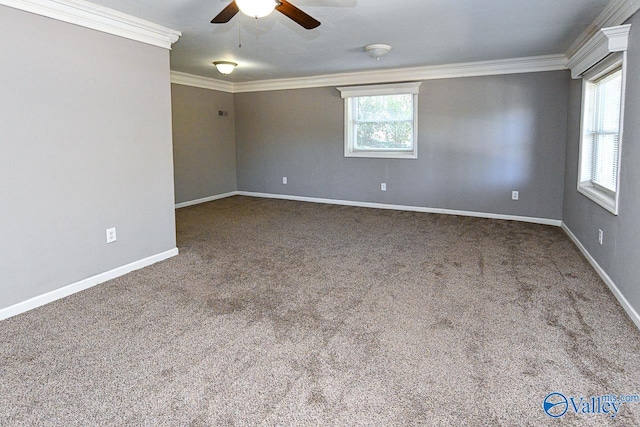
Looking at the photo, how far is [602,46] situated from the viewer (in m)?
3.29

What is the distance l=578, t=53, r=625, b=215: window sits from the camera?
3443mm

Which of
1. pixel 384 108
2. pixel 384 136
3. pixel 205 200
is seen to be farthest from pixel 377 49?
pixel 205 200

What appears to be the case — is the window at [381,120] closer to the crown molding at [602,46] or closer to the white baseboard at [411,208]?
the white baseboard at [411,208]

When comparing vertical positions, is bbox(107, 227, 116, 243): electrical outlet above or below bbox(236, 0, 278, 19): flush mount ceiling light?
below

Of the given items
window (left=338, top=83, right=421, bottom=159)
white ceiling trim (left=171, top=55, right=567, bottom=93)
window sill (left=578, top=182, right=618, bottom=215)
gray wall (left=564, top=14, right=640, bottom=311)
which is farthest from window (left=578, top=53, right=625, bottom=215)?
window (left=338, top=83, right=421, bottom=159)

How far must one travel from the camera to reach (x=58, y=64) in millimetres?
2996

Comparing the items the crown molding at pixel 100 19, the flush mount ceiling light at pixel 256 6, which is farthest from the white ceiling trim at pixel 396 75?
the flush mount ceiling light at pixel 256 6

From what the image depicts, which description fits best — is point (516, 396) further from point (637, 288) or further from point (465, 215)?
point (465, 215)

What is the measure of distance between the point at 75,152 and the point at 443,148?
4.76 meters

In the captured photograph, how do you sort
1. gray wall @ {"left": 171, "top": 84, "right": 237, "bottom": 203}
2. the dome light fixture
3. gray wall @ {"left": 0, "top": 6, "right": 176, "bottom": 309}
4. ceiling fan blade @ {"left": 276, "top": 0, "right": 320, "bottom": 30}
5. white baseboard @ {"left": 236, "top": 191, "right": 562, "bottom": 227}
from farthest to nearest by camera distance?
gray wall @ {"left": 171, "top": 84, "right": 237, "bottom": 203} < white baseboard @ {"left": 236, "top": 191, "right": 562, "bottom": 227} < the dome light fixture < gray wall @ {"left": 0, "top": 6, "right": 176, "bottom": 309} < ceiling fan blade @ {"left": 276, "top": 0, "right": 320, "bottom": 30}

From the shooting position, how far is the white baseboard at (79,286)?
282 centimetres

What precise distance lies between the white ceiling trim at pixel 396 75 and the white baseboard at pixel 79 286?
3624 mm

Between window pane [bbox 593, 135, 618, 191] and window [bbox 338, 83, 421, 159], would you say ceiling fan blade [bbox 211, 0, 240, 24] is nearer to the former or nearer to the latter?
window pane [bbox 593, 135, 618, 191]

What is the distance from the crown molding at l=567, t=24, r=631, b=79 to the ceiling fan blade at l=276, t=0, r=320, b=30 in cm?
223
